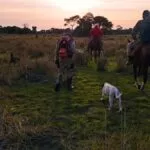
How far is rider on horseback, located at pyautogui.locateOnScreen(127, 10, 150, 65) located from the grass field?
4.17ft

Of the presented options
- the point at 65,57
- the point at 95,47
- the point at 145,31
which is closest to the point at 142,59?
the point at 145,31

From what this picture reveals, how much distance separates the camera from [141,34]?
1822 cm

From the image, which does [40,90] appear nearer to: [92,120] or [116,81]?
[116,81]

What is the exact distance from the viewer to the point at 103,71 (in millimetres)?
24531

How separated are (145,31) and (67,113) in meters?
5.27

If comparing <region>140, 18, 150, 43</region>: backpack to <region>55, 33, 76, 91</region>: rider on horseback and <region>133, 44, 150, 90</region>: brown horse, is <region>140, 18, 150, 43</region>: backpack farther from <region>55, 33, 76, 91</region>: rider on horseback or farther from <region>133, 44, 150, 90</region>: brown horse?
<region>55, 33, 76, 91</region>: rider on horseback

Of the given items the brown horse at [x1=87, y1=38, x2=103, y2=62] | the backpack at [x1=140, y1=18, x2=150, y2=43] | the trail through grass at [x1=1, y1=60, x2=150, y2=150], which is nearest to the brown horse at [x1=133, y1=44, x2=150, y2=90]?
the backpack at [x1=140, y1=18, x2=150, y2=43]

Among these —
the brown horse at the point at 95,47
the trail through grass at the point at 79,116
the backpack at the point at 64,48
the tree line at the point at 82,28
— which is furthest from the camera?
the tree line at the point at 82,28

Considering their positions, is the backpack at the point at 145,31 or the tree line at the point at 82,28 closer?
the backpack at the point at 145,31

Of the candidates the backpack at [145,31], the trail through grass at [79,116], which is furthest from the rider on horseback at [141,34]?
the trail through grass at [79,116]

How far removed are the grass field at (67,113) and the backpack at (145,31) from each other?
62.5 inches

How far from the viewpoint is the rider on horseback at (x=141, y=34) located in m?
18.1

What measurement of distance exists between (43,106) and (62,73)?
137 inches

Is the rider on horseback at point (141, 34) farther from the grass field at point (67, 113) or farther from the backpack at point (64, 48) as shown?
the backpack at point (64, 48)
